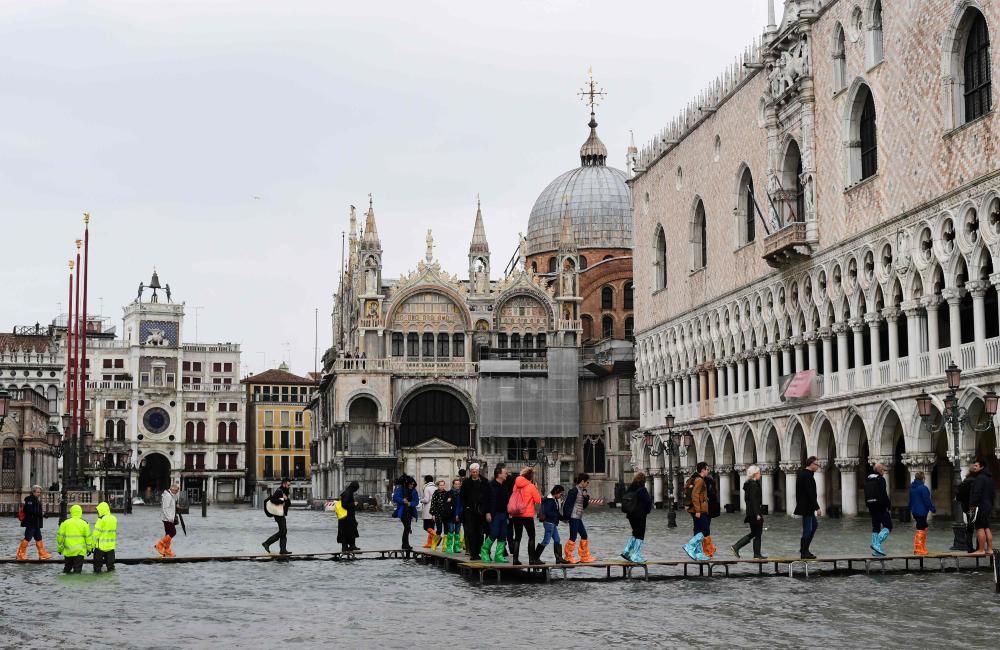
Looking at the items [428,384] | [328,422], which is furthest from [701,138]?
[328,422]

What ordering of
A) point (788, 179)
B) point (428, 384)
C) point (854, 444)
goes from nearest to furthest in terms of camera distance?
point (854, 444) < point (788, 179) < point (428, 384)

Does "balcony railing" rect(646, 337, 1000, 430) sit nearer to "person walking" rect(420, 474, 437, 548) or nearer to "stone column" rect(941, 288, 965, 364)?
"stone column" rect(941, 288, 965, 364)

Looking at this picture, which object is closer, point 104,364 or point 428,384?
point 428,384

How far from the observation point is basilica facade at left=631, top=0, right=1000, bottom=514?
35000mm

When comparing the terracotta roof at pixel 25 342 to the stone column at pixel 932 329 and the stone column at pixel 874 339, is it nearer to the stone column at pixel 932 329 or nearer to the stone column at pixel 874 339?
the stone column at pixel 874 339

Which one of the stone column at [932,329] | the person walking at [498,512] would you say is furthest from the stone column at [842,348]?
the person walking at [498,512]

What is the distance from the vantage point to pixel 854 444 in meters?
41.8

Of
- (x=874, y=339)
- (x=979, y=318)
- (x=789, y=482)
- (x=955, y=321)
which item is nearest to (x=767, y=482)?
(x=789, y=482)

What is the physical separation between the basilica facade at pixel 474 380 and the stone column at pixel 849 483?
100ft

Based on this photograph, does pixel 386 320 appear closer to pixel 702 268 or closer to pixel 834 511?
pixel 702 268

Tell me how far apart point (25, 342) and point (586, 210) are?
48698mm

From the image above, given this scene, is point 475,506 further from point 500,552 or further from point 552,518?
point 552,518

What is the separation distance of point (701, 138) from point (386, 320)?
84.5ft

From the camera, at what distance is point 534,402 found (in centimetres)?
7438
